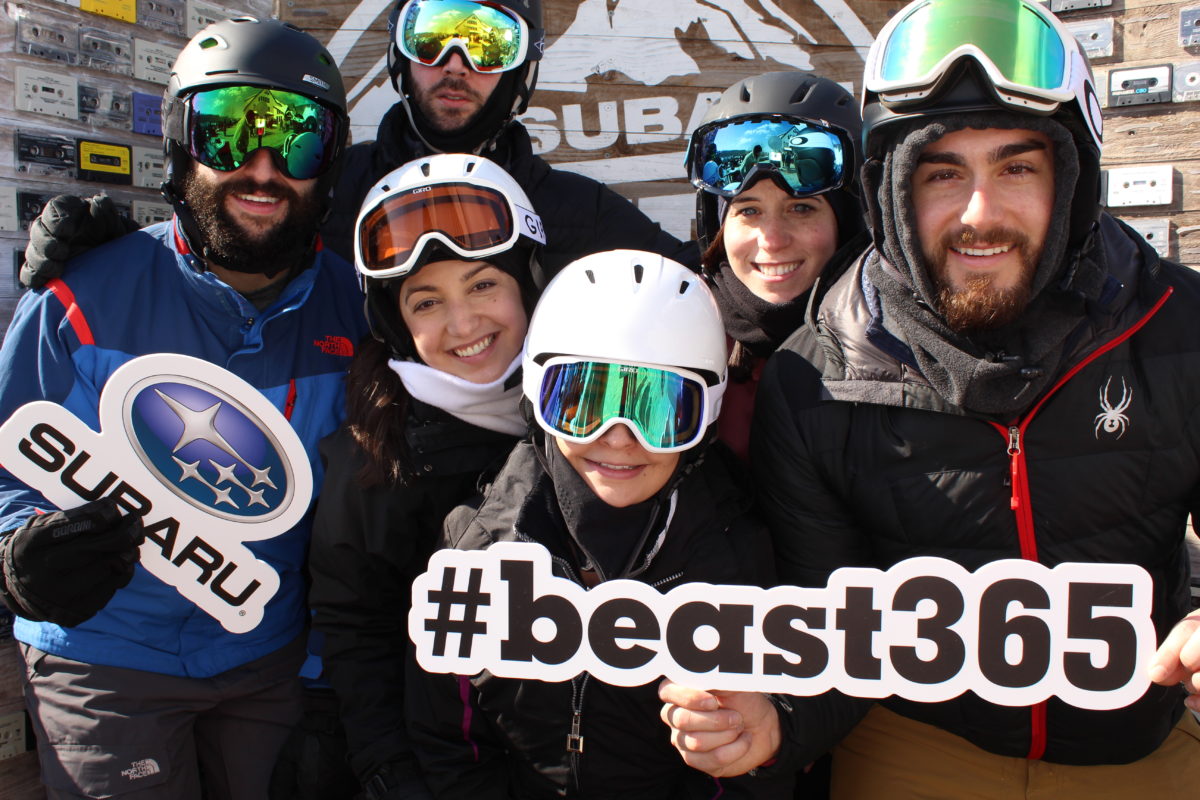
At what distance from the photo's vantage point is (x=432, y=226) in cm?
265

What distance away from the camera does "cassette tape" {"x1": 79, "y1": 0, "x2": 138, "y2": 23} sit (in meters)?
3.60

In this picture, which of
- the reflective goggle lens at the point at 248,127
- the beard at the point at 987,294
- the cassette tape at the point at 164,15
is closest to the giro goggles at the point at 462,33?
the reflective goggle lens at the point at 248,127

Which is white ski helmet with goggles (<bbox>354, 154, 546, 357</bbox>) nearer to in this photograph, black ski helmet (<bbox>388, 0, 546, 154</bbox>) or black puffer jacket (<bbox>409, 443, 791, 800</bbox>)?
black puffer jacket (<bbox>409, 443, 791, 800</bbox>)

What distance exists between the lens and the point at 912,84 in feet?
7.38

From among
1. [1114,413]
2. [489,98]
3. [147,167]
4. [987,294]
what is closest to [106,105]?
[147,167]

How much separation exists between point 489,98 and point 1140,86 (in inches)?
110

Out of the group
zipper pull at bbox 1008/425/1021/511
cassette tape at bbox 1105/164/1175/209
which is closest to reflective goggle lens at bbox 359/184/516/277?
zipper pull at bbox 1008/425/1021/511

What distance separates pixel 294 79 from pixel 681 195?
2.13m

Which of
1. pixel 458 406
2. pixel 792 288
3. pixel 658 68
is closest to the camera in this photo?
pixel 458 406

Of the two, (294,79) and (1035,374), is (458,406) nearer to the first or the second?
(294,79)

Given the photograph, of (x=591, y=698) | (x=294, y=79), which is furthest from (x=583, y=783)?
(x=294, y=79)

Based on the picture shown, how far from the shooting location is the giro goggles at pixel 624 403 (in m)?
2.19

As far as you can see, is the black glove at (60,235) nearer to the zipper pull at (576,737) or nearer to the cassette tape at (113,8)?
the cassette tape at (113,8)

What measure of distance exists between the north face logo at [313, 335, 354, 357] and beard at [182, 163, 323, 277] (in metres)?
0.32
